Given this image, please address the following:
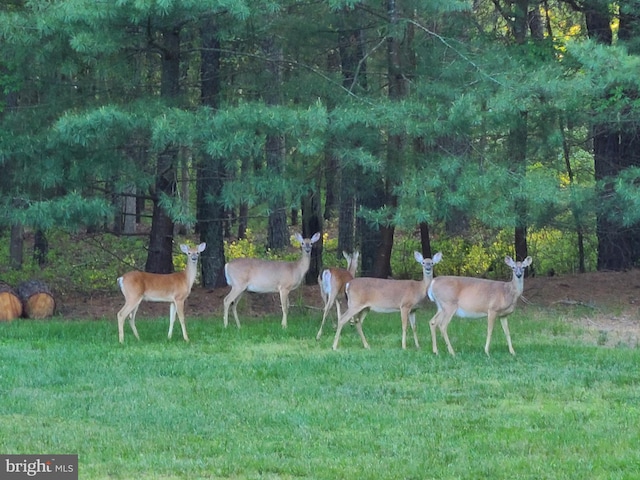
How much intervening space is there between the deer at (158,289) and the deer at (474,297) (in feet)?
10.7

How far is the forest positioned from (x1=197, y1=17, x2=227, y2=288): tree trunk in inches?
2.6

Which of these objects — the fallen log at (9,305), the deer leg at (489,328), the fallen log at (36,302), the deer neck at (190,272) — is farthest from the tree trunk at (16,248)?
the deer leg at (489,328)

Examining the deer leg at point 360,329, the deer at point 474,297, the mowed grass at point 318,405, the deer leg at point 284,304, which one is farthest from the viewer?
the deer leg at point 284,304

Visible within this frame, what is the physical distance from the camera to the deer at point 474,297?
12.3m

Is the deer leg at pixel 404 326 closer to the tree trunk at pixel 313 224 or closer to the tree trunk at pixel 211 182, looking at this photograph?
the tree trunk at pixel 211 182

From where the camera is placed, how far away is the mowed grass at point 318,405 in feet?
24.2

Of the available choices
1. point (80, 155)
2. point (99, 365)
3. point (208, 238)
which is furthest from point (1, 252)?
point (99, 365)

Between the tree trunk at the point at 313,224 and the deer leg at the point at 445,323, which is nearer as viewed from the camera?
the deer leg at the point at 445,323

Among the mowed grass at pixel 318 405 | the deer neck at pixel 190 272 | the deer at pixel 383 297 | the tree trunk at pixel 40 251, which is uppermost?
the tree trunk at pixel 40 251

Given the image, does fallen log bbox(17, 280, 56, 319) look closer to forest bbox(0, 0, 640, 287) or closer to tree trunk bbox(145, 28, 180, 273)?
forest bbox(0, 0, 640, 287)

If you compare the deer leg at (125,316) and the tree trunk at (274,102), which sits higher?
the tree trunk at (274,102)

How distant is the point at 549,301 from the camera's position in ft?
55.5

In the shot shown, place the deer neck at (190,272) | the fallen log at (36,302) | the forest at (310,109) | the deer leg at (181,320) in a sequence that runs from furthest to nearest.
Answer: the fallen log at (36,302) → the deer neck at (190,272) → the forest at (310,109) → the deer leg at (181,320)

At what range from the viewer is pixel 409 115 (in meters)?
13.7
